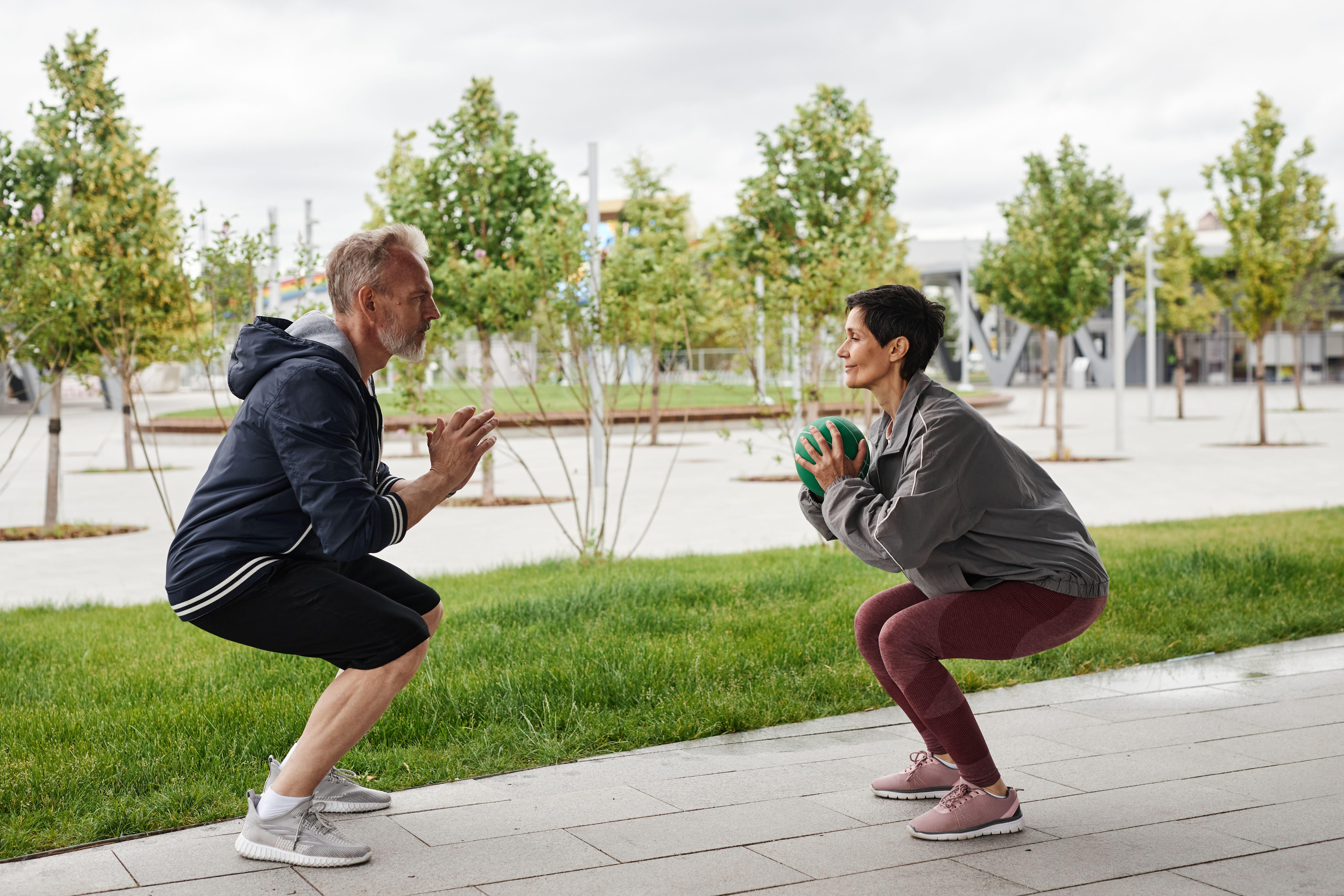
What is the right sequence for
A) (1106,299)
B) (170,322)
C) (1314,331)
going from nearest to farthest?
1. (170,322)
2. (1106,299)
3. (1314,331)

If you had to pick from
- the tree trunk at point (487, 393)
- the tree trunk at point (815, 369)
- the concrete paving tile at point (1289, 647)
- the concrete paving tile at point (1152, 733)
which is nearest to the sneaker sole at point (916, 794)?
the concrete paving tile at point (1152, 733)

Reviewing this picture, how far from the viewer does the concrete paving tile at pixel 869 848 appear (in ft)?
11.0

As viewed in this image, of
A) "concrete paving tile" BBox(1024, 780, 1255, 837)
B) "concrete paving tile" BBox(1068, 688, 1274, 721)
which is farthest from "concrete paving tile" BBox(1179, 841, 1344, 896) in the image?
"concrete paving tile" BBox(1068, 688, 1274, 721)

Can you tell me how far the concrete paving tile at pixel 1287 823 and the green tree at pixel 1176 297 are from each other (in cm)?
2436

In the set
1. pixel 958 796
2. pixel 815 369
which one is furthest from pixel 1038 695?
pixel 815 369

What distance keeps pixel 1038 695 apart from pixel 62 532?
10.5 meters

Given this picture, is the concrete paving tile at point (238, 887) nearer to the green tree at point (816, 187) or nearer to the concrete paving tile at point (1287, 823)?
the concrete paving tile at point (1287, 823)

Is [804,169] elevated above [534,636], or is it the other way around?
[804,169]

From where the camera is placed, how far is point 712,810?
384 centimetres

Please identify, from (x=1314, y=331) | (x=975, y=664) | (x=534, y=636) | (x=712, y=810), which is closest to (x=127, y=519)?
(x=534, y=636)

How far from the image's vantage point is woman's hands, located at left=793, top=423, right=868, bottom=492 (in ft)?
11.7

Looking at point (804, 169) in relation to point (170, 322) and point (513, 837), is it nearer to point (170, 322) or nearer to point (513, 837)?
point (170, 322)

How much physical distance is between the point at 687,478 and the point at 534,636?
11964 millimetres

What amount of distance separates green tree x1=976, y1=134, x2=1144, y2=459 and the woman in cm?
1659
